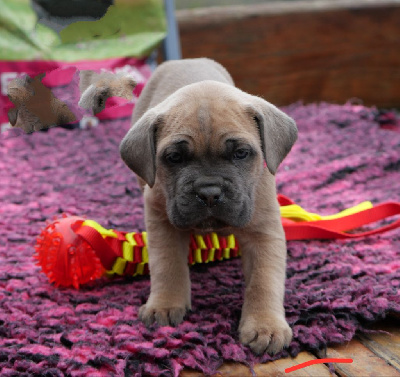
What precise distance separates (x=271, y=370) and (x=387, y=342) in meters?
0.63

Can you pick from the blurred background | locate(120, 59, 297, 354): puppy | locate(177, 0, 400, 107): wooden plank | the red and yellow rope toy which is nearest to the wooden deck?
locate(120, 59, 297, 354): puppy

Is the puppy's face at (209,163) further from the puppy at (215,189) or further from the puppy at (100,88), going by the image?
the puppy at (100,88)

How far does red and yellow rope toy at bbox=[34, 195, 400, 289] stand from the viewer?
10.9ft

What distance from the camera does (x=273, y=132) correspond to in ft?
9.93

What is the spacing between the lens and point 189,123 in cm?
289

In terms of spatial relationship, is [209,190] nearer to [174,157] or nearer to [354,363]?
[174,157]

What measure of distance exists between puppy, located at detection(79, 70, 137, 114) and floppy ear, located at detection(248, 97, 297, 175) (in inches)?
26.0

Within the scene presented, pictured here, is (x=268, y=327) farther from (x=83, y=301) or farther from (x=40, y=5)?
(x=40, y=5)

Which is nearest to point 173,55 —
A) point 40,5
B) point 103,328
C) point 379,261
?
point 40,5

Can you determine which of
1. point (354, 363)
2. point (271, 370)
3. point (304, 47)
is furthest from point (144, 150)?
point (304, 47)

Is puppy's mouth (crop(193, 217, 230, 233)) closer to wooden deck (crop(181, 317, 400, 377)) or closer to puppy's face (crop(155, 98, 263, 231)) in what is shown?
puppy's face (crop(155, 98, 263, 231))

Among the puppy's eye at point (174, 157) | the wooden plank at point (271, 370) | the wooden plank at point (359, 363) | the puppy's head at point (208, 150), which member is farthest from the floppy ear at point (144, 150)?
the wooden plank at point (359, 363)

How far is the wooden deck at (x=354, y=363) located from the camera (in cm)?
260

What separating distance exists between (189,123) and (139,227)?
1511 millimetres
